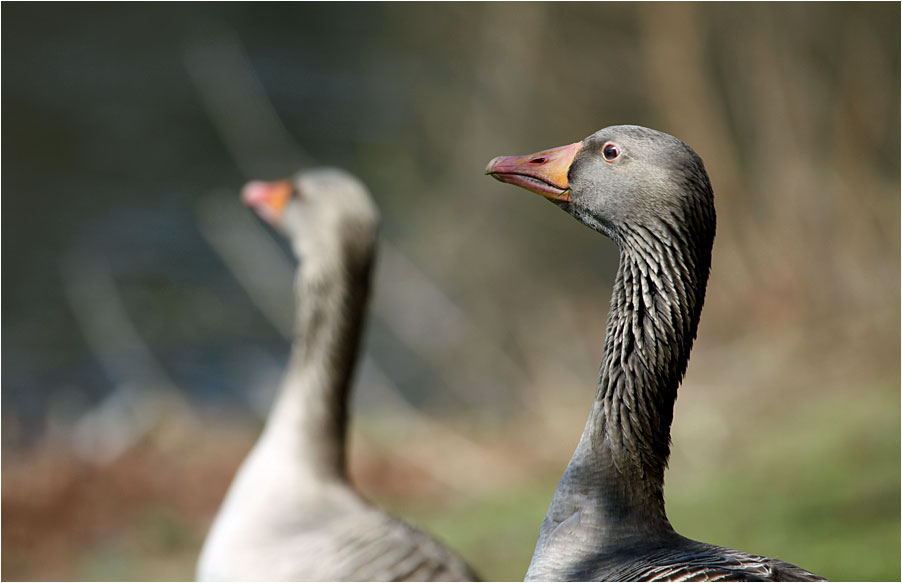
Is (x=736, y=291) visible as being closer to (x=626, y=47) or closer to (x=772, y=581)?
(x=626, y=47)

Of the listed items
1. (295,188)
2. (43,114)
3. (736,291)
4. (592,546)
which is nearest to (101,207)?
(43,114)

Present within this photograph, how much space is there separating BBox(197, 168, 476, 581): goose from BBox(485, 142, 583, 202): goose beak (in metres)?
1.56

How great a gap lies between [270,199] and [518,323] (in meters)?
4.86

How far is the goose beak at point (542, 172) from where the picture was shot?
3279 millimetres

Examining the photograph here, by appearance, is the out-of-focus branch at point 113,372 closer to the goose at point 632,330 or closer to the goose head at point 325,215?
the goose head at point 325,215

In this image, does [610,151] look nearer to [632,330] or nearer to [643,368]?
[632,330]

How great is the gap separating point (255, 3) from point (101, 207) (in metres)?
5.57

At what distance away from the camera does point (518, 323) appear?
388 inches

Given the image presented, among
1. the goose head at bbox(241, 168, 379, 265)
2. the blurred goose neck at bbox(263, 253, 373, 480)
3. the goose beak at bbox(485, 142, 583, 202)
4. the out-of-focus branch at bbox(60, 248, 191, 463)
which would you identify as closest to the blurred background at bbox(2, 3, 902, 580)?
the out-of-focus branch at bbox(60, 248, 191, 463)

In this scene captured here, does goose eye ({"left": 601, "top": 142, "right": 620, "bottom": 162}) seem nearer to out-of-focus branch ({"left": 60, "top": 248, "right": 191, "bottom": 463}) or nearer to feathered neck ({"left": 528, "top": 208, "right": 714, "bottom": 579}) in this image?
feathered neck ({"left": 528, "top": 208, "right": 714, "bottom": 579})

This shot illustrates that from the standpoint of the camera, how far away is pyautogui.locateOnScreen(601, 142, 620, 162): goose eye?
317 centimetres

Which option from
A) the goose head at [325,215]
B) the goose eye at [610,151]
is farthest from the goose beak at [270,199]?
the goose eye at [610,151]

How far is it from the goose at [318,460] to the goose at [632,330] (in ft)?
3.65

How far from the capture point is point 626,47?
9.16 meters
